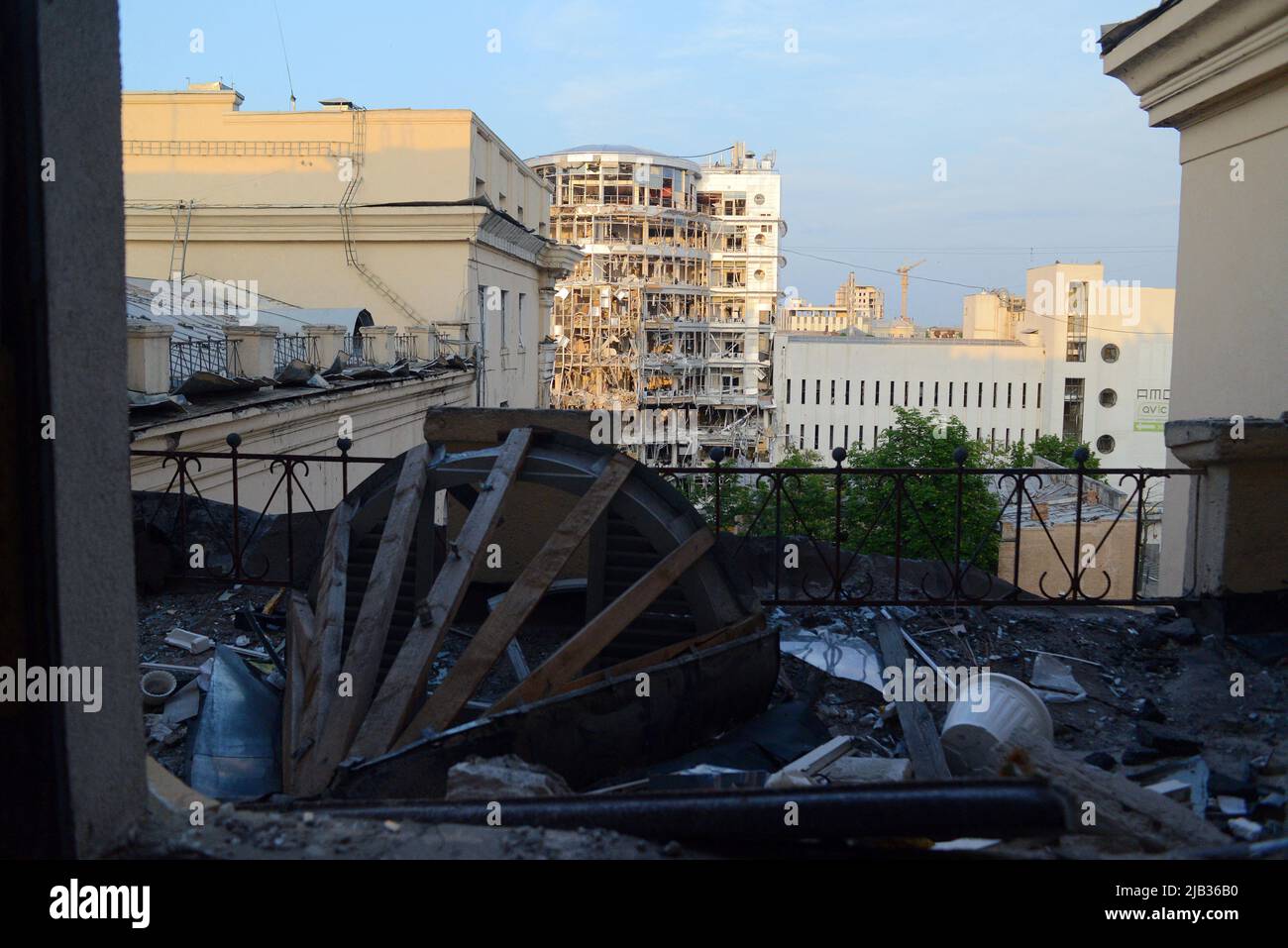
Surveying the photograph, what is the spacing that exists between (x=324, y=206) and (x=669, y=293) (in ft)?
210

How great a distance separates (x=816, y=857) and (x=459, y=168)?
78.0 feet

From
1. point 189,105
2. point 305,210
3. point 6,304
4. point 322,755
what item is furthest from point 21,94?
point 189,105

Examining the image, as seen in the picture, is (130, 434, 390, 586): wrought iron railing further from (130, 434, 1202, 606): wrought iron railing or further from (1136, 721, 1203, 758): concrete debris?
(1136, 721, 1203, 758): concrete debris

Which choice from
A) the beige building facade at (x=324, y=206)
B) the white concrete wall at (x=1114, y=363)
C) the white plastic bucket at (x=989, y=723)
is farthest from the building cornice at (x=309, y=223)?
the white concrete wall at (x=1114, y=363)

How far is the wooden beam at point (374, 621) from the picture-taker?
5.20 meters

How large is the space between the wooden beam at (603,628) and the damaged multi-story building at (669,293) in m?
67.6

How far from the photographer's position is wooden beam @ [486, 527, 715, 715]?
5457 mm

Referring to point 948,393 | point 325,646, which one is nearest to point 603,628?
point 325,646

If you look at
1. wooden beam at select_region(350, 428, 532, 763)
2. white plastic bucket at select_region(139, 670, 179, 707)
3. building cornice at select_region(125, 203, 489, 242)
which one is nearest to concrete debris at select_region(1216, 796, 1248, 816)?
wooden beam at select_region(350, 428, 532, 763)

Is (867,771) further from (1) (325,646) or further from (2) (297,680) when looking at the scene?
(2) (297,680)

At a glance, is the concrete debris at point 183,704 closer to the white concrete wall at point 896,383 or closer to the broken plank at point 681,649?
the broken plank at point 681,649

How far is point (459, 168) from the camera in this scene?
24.8 metres

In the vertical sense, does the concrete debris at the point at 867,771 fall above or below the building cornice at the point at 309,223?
below

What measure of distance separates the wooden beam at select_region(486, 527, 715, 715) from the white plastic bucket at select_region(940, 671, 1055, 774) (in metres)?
1.73
